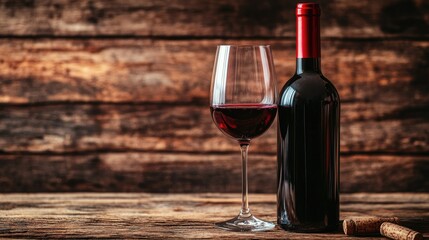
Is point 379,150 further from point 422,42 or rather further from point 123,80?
point 123,80

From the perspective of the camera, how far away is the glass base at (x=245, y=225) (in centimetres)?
113

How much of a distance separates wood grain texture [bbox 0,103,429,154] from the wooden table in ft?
0.59

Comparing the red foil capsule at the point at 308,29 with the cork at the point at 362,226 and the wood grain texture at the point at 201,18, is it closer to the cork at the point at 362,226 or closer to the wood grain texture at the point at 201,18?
the cork at the point at 362,226

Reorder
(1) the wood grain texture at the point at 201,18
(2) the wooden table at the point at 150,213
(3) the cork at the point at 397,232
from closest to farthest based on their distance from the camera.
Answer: (3) the cork at the point at 397,232 → (2) the wooden table at the point at 150,213 → (1) the wood grain texture at the point at 201,18

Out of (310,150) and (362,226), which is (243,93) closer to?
(310,150)

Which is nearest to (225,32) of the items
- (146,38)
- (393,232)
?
(146,38)

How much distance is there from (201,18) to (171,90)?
0.69 ft

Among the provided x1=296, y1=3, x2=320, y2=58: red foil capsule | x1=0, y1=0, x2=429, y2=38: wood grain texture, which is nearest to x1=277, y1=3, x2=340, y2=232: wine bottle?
x1=296, y1=3, x2=320, y2=58: red foil capsule

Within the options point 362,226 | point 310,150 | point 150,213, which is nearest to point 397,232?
point 362,226

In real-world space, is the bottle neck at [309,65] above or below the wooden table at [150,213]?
above

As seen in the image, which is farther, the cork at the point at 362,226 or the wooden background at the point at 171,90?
the wooden background at the point at 171,90

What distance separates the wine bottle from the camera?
107 cm

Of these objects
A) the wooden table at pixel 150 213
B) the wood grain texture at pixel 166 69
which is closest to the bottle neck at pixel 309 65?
the wooden table at pixel 150 213

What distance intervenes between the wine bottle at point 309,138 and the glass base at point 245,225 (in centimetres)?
6
